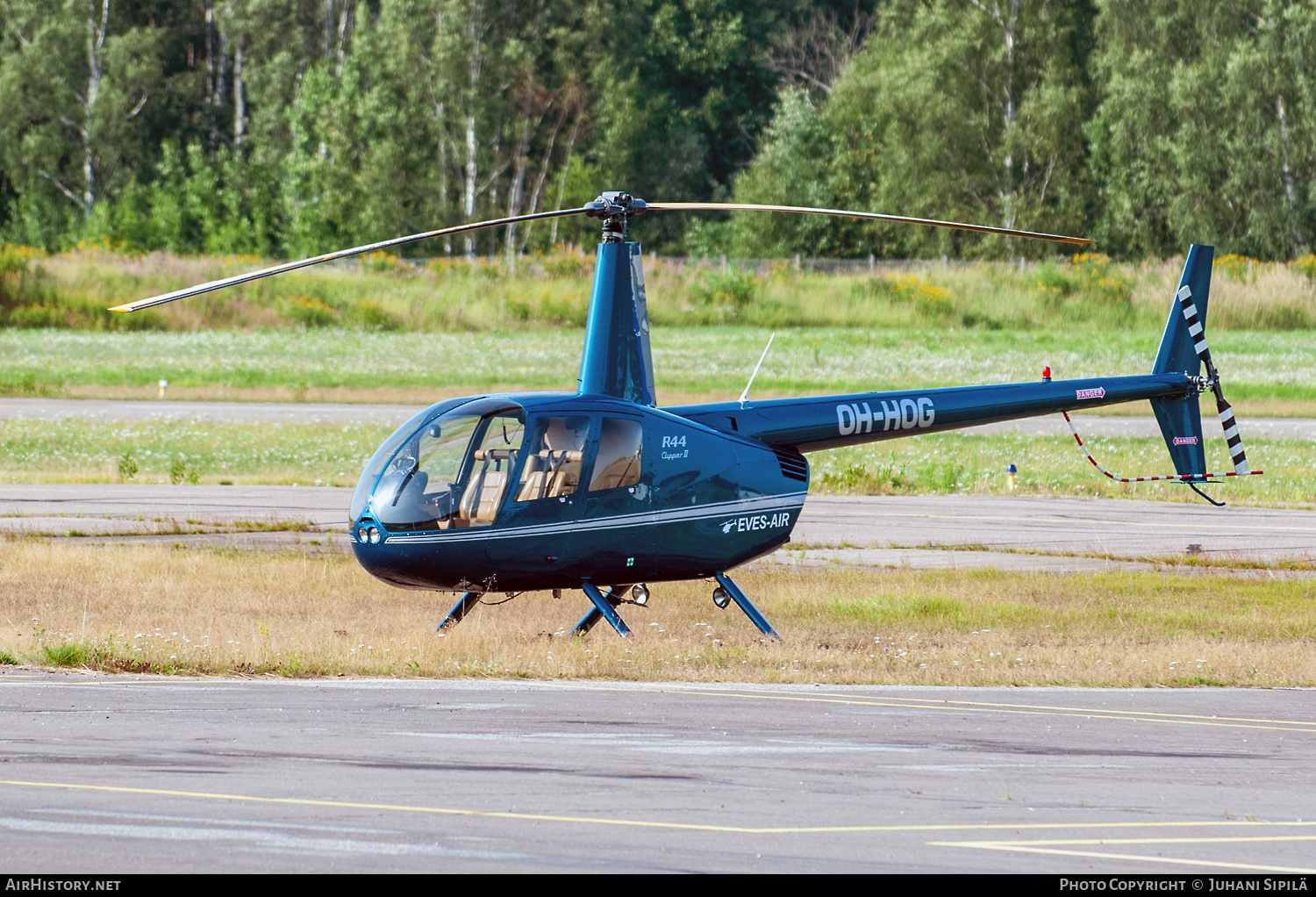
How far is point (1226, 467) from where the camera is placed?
25.4 metres

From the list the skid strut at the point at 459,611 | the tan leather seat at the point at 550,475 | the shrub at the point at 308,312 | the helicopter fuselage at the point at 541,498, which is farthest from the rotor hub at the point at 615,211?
the shrub at the point at 308,312

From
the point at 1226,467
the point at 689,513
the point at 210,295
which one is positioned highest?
the point at 689,513

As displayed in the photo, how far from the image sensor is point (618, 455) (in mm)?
12359

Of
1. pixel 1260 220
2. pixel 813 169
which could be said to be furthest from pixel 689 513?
pixel 813 169

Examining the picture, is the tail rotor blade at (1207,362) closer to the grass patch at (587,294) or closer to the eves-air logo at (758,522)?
the eves-air logo at (758,522)

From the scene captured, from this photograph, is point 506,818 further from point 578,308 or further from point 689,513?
point 578,308

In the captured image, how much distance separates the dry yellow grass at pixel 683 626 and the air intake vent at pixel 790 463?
145 centimetres

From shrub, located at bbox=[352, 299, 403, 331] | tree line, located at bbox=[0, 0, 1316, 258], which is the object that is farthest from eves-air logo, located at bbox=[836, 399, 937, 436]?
tree line, located at bbox=[0, 0, 1316, 258]

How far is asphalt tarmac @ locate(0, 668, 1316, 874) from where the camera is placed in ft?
21.7

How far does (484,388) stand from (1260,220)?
40.3m

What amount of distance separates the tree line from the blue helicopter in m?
54.5

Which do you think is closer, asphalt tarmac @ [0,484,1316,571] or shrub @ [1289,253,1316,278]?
asphalt tarmac @ [0,484,1316,571]

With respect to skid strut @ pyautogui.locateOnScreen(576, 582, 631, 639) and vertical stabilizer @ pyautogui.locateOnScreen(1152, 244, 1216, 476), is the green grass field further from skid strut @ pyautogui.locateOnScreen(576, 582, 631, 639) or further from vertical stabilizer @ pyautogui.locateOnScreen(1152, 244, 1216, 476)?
skid strut @ pyautogui.locateOnScreen(576, 582, 631, 639)

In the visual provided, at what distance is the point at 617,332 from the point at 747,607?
9.02ft
